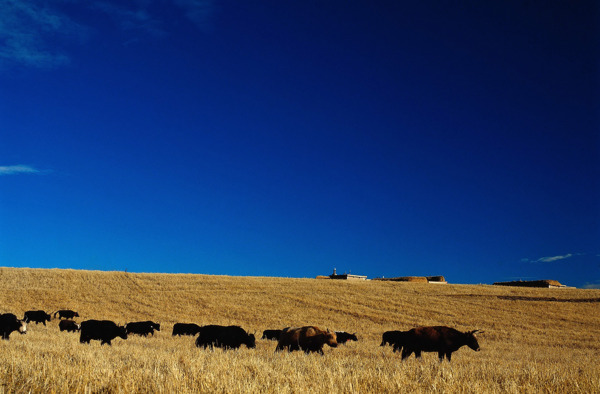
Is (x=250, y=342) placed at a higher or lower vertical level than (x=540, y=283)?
lower

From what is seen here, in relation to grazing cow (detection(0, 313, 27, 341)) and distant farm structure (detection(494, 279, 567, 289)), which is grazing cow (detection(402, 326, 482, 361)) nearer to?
grazing cow (detection(0, 313, 27, 341))

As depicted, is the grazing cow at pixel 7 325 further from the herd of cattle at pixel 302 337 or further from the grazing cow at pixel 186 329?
the grazing cow at pixel 186 329

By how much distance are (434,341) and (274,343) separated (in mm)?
7808

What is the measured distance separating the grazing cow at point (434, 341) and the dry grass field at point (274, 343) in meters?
0.57

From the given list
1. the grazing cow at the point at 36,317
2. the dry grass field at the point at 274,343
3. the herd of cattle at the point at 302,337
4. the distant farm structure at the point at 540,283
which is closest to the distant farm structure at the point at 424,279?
the distant farm structure at the point at 540,283

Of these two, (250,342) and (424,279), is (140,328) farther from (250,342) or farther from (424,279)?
(424,279)

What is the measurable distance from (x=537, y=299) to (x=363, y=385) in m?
51.2

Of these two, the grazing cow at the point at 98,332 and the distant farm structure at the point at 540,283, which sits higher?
the distant farm structure at the point at 540,283

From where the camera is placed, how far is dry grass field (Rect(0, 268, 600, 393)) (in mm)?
6906

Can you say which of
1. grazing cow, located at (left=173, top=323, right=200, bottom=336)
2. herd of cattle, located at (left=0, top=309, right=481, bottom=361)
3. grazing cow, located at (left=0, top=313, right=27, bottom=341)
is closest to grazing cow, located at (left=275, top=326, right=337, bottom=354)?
herd of cattle, located at (left=0, top=309, right=481, bottom=361)

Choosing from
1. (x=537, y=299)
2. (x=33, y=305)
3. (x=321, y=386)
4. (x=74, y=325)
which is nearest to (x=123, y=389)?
(x=321, y=386)

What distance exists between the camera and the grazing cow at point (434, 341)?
50.3 feet

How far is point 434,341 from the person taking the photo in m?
15.3

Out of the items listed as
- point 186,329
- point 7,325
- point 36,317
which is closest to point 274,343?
point 186,329
